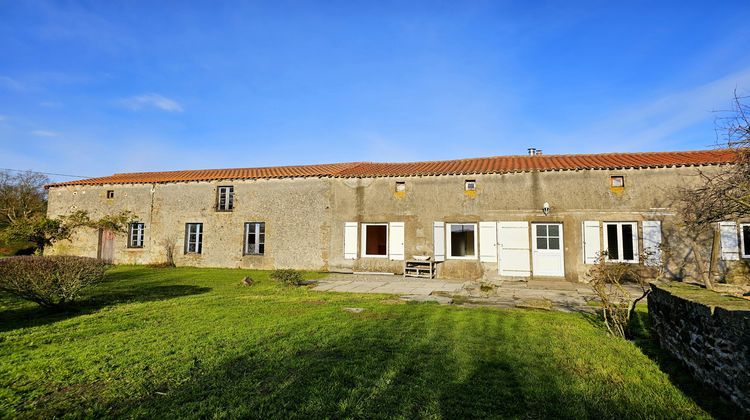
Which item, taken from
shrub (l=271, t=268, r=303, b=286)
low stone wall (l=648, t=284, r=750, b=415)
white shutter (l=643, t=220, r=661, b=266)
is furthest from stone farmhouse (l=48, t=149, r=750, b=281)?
low stone wall (l=648, t=284, r=750, b=415)

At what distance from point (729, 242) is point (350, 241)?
40.6 feet

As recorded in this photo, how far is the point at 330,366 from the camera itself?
13.9ft

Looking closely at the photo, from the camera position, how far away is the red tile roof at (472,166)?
1267 centimetres

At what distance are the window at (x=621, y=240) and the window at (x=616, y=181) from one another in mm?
1265

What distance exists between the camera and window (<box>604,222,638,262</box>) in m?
12.2

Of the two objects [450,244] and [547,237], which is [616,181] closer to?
[547,237]

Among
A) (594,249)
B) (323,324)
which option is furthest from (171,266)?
(594,249)

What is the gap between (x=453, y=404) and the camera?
3363 millimetres

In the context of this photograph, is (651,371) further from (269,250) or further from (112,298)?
(269,250)

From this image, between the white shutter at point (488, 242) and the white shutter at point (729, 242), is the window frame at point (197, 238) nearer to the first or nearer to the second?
the white shutter at point (488, 242)

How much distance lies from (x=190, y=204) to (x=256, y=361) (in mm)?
15401

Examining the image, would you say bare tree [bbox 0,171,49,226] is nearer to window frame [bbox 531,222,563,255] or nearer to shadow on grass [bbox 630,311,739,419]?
window frame [bbox 531,222,563,255]

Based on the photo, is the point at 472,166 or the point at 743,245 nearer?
the point at 743,245

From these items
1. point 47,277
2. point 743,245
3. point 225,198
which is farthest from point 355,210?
point 743,245
